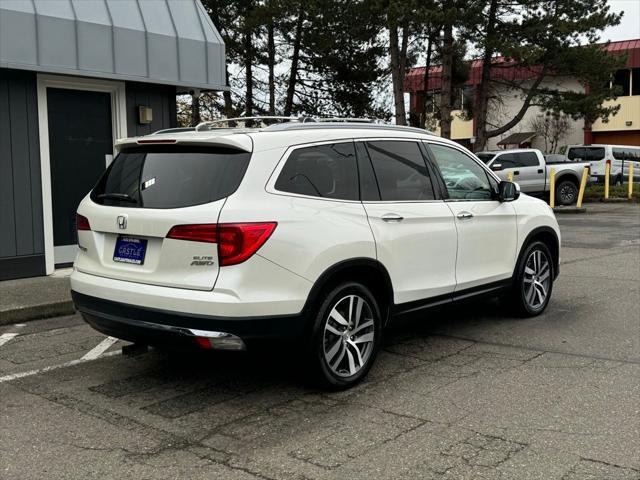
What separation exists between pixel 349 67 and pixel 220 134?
25537 mm

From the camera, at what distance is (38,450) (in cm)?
382

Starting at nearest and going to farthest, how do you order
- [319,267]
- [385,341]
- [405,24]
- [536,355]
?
[319,267] → [536,355] → [385,341] → [405,24]

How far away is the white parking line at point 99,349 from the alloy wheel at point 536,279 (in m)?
3.82

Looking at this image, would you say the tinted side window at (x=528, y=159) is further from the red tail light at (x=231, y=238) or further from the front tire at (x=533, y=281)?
the red tail light at (x=231, y=238)

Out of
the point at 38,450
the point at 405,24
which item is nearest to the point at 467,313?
the point at 38,450

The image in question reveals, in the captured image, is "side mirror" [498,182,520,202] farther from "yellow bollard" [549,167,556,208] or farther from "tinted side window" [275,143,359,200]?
"yellow bollard" [549,167,556,208]

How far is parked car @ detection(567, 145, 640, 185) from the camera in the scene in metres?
26.4

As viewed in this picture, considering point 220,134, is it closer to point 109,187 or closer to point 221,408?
point 109,187

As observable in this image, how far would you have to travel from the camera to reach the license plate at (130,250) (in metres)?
4.40

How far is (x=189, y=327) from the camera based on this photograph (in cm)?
410

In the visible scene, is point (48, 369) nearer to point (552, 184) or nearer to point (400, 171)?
point (400, 171)

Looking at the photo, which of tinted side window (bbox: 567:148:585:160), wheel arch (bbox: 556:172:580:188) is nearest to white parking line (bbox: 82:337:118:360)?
wheel arch (bbox: 556:172:580:188)

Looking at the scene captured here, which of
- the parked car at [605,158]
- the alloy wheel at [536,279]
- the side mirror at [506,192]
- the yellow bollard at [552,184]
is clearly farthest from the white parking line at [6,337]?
the parked car at [605,158]

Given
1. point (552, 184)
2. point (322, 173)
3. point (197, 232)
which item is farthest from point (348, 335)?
point (552, 184)
